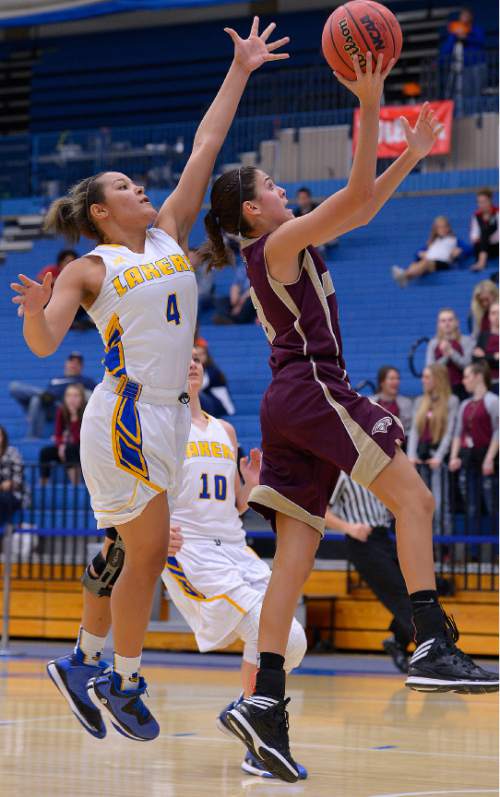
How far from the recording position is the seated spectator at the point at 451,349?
1220 centimetres

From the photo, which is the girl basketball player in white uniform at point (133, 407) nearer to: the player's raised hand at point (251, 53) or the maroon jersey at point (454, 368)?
the player's raised hand at point (251, 53)

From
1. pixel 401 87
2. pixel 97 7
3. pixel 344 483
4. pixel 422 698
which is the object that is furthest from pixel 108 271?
pixel 401 87

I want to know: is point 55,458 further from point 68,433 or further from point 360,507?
point 360,507

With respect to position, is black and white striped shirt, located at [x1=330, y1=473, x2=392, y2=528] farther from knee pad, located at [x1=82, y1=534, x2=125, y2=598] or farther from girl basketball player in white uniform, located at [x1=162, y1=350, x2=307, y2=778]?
knee pad, located at [x1=82, y1=534, x2=125, y2=598]

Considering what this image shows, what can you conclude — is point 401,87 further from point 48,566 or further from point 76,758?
point 76,758

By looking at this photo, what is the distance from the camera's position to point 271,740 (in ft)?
14.7

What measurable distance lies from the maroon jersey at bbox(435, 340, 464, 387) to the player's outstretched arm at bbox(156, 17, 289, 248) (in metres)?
7.15

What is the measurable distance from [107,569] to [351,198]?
5.51ft

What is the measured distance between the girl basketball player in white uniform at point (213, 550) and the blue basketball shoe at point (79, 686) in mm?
1304

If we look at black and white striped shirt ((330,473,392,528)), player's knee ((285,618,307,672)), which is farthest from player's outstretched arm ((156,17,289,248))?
black and white striped shirt ((330,473,392,528))

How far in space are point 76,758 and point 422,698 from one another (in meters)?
3.30

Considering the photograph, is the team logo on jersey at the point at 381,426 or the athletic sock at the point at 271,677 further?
the athletic sock at the point at 271,677

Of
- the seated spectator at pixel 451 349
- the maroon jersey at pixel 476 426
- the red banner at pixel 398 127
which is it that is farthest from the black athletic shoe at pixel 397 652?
the red banner at pixel 398 127

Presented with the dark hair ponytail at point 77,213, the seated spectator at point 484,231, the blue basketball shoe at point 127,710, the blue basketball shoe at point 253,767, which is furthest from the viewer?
the seated spectator at point 484,231
